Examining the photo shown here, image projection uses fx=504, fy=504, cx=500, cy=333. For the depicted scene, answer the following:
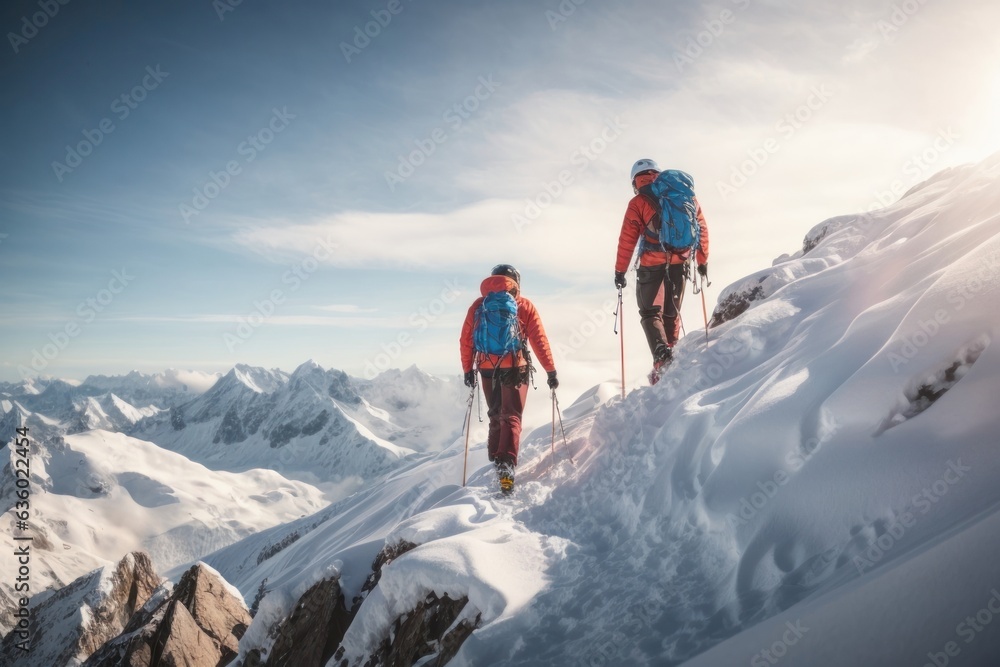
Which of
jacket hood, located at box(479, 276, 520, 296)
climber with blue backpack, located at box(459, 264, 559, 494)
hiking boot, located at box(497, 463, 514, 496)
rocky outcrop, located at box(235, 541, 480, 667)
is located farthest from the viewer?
jacket hood, located at box(479, 276, 520, 296)

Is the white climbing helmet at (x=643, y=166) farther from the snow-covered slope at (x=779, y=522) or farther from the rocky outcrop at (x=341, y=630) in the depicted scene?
the rocky outcrop at (x=341, y=630)

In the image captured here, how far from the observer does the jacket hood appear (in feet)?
28.2

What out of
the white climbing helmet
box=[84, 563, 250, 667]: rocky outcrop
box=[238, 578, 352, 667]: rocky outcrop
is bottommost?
box=[84, 563, 250, 667]: rocky outcrop

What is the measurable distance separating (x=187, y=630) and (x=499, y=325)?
851 centimetres

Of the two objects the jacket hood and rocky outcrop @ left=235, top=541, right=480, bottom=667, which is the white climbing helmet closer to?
the jacket hood

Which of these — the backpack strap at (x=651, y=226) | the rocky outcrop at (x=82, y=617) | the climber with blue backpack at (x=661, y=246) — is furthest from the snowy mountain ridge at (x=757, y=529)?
the rocky outcrop at (x=82, y=617)

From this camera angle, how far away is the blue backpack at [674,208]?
8.69 meters

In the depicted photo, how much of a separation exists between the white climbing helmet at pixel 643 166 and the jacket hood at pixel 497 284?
3.08 meters

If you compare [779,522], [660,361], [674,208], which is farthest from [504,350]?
[779,522]

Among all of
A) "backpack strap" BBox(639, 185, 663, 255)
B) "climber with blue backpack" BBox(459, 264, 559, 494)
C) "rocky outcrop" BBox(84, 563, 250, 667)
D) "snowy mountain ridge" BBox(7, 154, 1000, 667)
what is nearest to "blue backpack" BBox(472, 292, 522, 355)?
"climber with blue backpack" BBox(459, 264, 559, 494)

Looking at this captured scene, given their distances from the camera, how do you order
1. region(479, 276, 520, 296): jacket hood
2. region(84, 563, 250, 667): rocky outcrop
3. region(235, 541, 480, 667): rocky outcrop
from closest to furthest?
region(235, 541, 480, 667): rocky outcrop < region(479, 276, 520, 296): jacket hood < region(84, 563, 250, 667): rocky outcrop

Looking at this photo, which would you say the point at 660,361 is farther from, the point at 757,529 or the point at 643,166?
the point at 757,529

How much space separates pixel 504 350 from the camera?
859 cm

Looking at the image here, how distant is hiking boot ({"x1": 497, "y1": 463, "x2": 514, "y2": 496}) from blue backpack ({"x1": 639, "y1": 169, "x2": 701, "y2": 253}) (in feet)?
15.3
